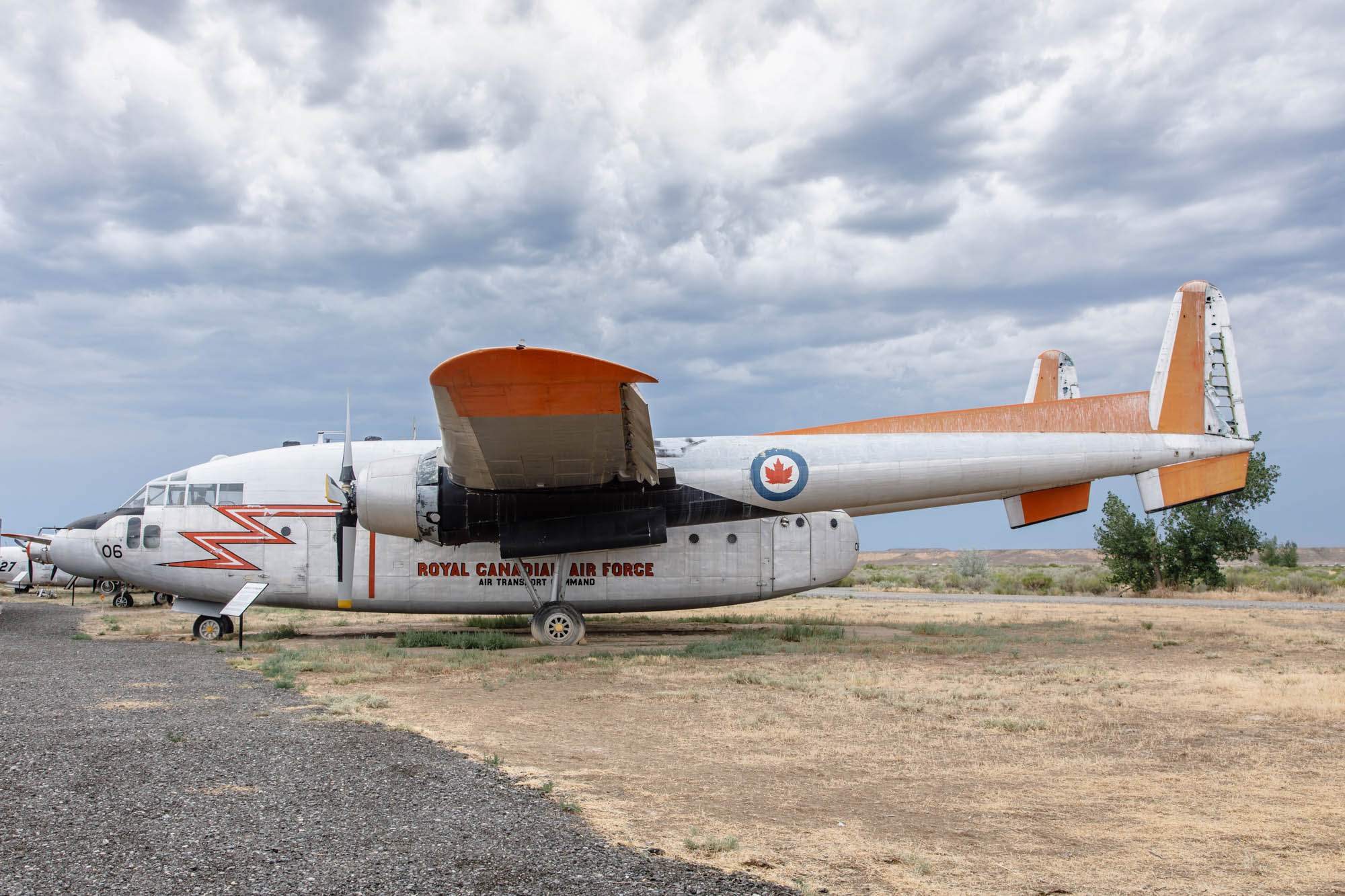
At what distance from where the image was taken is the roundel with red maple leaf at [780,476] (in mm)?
13203

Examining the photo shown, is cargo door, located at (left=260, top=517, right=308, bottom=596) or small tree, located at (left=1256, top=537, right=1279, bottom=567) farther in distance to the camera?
small tree, located at (left=1256, top=537, right=1279, bottom=567)

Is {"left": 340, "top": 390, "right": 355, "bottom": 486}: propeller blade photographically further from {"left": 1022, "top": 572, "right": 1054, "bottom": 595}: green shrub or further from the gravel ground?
{"left": 1022, "top": 572, "right": 1054, "bottom": 595}: green shrub

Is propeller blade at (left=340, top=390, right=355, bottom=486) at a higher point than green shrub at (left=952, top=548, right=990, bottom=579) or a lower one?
higher

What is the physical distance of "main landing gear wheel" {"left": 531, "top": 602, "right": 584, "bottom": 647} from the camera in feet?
45.0

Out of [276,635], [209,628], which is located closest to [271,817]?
[209,628]

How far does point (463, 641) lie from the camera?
13.7m

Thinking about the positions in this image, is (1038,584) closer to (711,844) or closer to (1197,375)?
(1197,375)

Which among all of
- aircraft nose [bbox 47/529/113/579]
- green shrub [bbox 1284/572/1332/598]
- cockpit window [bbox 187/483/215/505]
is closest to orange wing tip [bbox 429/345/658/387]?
cockpit window [bbox 187/483/215/505]

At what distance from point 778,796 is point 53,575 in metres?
39.9

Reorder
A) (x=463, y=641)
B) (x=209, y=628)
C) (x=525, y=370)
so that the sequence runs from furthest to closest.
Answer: (x=209, y=628)
(x=463, y=641)
(x=525, y=370)

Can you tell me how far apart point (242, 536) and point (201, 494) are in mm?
1145

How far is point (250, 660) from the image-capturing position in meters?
11.8

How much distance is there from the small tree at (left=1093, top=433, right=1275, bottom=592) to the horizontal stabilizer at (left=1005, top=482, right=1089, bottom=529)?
20814 mm

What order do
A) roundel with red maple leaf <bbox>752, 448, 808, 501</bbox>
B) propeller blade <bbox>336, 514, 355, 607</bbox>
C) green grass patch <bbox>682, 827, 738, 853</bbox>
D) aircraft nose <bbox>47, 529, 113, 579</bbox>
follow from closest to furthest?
green grass patch <bbox>682, 827, 738, 853</bbox>
roundel with red maple leaf <bbox>752, 448, 808, 501</bbox>
propeller blade <bbox>336, 514, 355, 607</bbox>
aircraft nose <bbox>47, 529, 113, 579</bbox>
